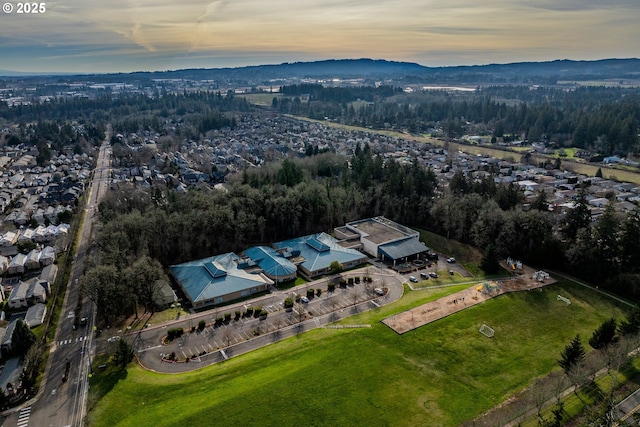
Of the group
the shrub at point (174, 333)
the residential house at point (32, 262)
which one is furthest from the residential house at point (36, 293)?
the shrub at point (174, 333)

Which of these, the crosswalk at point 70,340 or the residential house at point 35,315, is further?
the residential house at point 35,315

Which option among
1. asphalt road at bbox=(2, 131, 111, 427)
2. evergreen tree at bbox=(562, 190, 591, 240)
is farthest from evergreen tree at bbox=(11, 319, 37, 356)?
evergreen tree at bbox=(562, 190, 591, 240)

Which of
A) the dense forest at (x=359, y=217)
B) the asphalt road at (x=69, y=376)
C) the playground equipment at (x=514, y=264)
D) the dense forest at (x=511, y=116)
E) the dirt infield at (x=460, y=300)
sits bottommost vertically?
the asphalt road at (x=69, y=376)

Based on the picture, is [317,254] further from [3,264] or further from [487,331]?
[3,264]

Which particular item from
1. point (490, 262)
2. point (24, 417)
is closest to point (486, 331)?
point (490, 262)

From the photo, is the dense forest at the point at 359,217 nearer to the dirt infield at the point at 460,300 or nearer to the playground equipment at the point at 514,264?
the playground equipment at the point at 514,264

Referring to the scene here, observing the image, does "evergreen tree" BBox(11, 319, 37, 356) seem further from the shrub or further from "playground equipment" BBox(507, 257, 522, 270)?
"playground equipment" BBox(507, 257, 522, 270)

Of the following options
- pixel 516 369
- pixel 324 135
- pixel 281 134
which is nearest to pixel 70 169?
pixel 281 134
